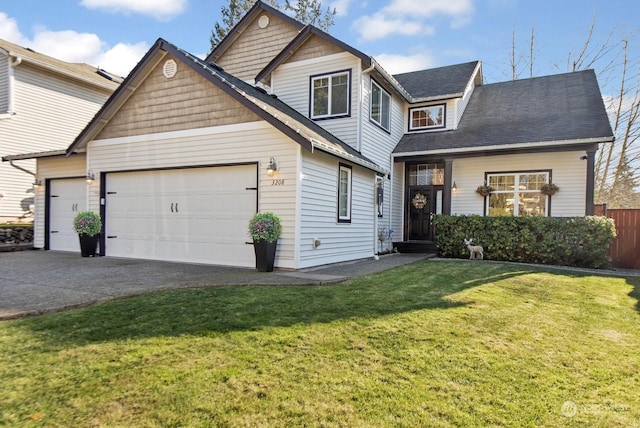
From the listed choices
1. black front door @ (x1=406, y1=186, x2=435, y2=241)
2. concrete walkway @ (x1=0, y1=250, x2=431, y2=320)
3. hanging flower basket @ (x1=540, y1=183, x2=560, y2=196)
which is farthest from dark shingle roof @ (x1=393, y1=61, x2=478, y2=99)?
concrete walkway @ (x1=0, y1=250, x2=431, y2=320)

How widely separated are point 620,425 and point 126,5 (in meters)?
17.1

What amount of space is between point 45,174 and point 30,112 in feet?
13.8

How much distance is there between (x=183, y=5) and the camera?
14812 mm

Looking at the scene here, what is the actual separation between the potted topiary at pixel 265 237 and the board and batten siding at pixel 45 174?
290 inches

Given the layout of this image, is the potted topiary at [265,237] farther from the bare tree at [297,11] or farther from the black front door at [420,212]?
the bare tree at [297,11]

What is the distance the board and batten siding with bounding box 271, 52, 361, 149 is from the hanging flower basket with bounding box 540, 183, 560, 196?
586 centimetres

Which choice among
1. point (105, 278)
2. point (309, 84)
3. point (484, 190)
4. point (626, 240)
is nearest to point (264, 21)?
point (309, 84)

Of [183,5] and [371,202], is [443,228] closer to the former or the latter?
[371,202]

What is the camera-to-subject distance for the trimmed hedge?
9133 millimetres

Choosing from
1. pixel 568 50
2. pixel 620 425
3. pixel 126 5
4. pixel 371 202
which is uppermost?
pixel 568 50

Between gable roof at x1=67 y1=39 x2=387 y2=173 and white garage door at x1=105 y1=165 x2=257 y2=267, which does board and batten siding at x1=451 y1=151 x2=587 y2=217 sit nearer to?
gable roof at x1=67 y1=39 x2=387 y2=173

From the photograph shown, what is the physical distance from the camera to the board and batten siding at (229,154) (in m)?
7.54

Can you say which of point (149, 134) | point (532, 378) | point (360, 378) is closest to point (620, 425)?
point (532, 378)

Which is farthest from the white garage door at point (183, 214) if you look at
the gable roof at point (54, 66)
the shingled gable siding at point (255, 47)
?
the gable roof at point (54, 66)
